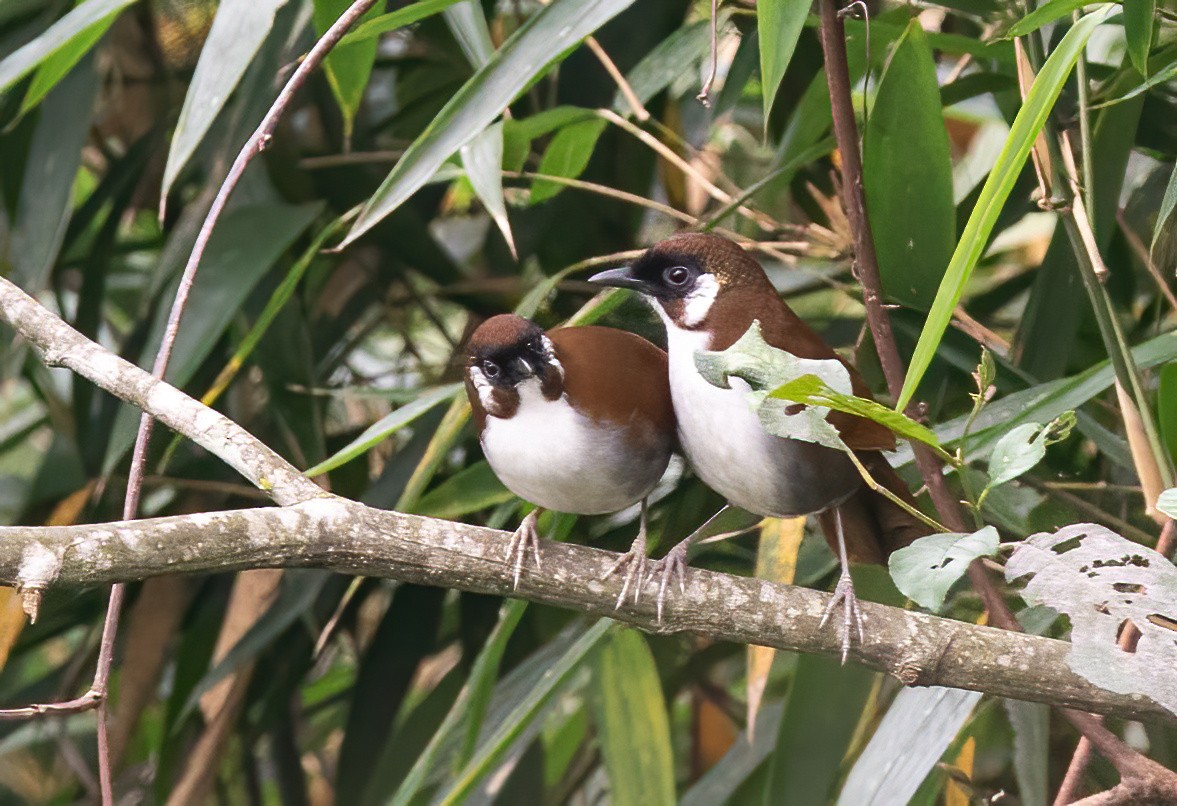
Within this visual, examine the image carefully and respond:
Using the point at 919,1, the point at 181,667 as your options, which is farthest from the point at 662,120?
the point at 181,667

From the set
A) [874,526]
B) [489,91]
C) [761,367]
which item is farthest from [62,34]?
[874,526]

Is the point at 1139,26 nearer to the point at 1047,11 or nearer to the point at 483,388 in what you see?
the point at 1047,11

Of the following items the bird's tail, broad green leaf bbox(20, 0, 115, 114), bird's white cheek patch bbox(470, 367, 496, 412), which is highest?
broad green leaf bbox(20, 0, 115, 114)

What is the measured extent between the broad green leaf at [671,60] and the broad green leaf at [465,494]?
0.55 metres

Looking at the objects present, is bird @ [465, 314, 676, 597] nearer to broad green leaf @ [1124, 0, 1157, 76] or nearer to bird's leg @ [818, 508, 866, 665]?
bird's leg @ [818, 508, 866, 665]

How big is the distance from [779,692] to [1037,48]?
141cm

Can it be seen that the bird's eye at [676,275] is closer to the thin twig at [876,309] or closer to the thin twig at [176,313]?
the thin twig at [876,309]

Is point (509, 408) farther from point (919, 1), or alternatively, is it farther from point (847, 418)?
point (919, 1)

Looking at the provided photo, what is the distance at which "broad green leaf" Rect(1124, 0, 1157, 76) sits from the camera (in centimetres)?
120

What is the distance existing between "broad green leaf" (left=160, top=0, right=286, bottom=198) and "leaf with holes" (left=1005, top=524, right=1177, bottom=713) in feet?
3.01

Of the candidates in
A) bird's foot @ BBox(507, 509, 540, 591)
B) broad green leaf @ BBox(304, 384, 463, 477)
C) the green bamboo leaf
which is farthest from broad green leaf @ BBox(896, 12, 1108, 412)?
broad green leaf @ BBox(304, 384, 463, 477)

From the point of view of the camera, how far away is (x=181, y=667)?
243cm

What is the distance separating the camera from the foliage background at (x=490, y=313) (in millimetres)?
1581

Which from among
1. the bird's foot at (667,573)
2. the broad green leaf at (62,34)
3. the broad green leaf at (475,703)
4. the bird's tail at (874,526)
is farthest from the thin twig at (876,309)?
the broad green leaf at (62,34)
